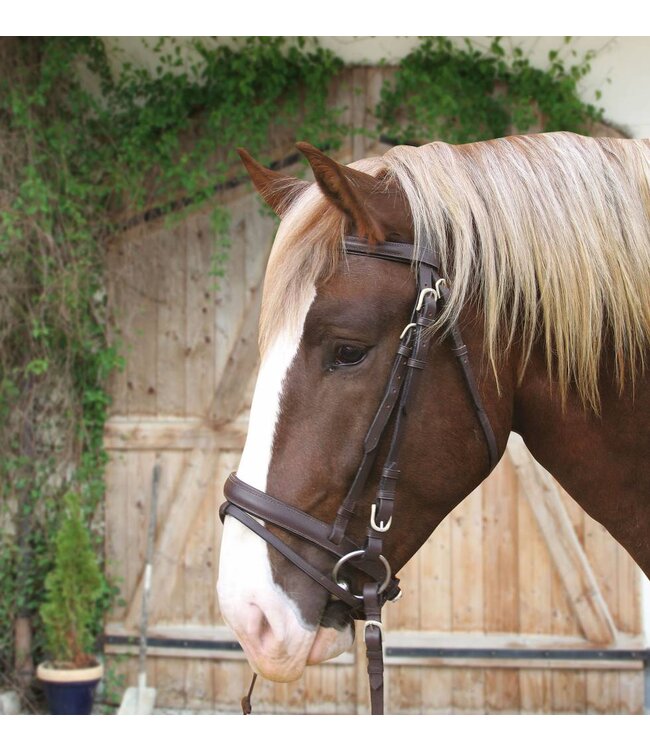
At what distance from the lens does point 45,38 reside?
13.3 feet

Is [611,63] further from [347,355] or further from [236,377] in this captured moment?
[347,355]

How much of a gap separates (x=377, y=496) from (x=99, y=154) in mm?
3528

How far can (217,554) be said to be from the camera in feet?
13.7

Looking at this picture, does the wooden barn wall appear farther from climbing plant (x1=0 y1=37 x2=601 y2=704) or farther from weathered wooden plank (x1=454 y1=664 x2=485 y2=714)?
climbing plant (x1=0 y1=37 x2=601 y2=704)

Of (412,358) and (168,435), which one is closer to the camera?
(412,358)

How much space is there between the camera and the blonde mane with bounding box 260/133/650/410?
1.26 meters

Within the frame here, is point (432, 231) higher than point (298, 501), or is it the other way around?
point (432, 231)

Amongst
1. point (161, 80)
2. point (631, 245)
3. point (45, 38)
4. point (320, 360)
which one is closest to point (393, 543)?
point (320, 360)

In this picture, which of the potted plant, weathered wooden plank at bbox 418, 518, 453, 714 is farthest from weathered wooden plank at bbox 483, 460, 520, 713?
the potted plant

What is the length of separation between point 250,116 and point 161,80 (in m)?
0.51

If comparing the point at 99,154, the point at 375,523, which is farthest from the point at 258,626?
the point at 99,154

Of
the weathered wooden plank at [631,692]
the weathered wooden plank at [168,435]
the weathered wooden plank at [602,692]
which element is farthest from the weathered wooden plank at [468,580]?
the weathered wooden plank at [168,435]

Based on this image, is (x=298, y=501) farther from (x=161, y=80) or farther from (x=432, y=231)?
(x=161, y=80)

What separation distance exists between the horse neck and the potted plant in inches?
120
